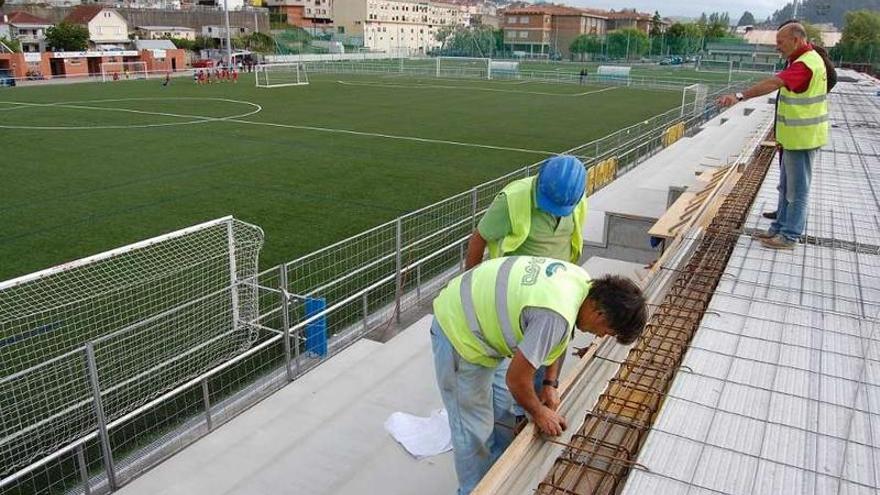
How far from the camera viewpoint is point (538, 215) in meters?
4.26

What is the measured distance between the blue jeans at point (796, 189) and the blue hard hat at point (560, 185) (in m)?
2.77

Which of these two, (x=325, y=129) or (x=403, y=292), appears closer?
(x=403, y=292)

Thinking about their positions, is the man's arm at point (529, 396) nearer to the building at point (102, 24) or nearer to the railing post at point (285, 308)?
the railing post at point (285, 308)

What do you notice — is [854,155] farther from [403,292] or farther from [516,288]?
[516,288]

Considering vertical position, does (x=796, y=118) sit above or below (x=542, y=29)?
below

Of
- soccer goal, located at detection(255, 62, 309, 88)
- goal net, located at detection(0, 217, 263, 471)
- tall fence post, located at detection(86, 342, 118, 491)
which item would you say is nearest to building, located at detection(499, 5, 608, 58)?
soccer goal, located at detection(255, 62, 309, 88)

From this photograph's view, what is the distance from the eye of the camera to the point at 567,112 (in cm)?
3091

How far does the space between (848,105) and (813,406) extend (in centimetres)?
2040

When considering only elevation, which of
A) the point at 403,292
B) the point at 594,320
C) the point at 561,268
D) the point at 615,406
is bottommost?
the point at 403,292

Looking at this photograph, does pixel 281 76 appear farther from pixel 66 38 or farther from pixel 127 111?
pixel 66 38

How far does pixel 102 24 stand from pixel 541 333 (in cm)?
8969

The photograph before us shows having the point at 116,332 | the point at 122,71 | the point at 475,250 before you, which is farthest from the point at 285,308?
the point at 122,71

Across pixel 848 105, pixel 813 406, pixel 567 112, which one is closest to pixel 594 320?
pixel 813 406

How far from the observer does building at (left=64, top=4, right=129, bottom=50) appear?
76500mm
